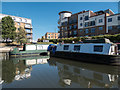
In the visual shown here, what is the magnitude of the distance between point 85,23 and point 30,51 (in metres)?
27.3

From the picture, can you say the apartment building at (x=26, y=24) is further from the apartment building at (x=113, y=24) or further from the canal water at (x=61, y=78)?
the canal water at (x=61, y=78)

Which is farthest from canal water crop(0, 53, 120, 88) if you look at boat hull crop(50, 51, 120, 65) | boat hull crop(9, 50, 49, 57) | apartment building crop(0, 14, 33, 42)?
apartment building crop(0, 14, 33, 42)

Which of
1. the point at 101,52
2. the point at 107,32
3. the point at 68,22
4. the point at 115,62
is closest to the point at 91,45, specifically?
the point at 101,52

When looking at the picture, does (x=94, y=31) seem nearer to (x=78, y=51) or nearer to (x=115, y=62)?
(x=78, y=51)

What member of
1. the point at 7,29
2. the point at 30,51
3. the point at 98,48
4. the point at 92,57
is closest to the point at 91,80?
the point at 92,57

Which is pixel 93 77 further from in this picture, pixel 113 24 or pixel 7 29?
pixel 7 29

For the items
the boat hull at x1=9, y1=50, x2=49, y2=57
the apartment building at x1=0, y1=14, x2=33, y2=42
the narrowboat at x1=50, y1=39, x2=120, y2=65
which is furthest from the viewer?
the apartment building at x1=0, y1=14, x2=33, y2=42

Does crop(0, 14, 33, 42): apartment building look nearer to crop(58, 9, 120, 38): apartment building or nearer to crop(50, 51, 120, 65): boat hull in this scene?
crop(58, 9, 120, 38): apartment building

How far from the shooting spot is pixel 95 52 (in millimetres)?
13219

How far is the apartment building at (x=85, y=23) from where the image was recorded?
33.2 metres

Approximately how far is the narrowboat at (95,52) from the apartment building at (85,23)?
2193 centimetres

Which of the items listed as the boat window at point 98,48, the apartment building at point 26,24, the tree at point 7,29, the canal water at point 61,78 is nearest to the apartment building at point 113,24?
the boat window at point 98,48

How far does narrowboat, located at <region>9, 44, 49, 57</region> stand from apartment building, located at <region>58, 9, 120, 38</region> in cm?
2193

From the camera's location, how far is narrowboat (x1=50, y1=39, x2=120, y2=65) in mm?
11525
